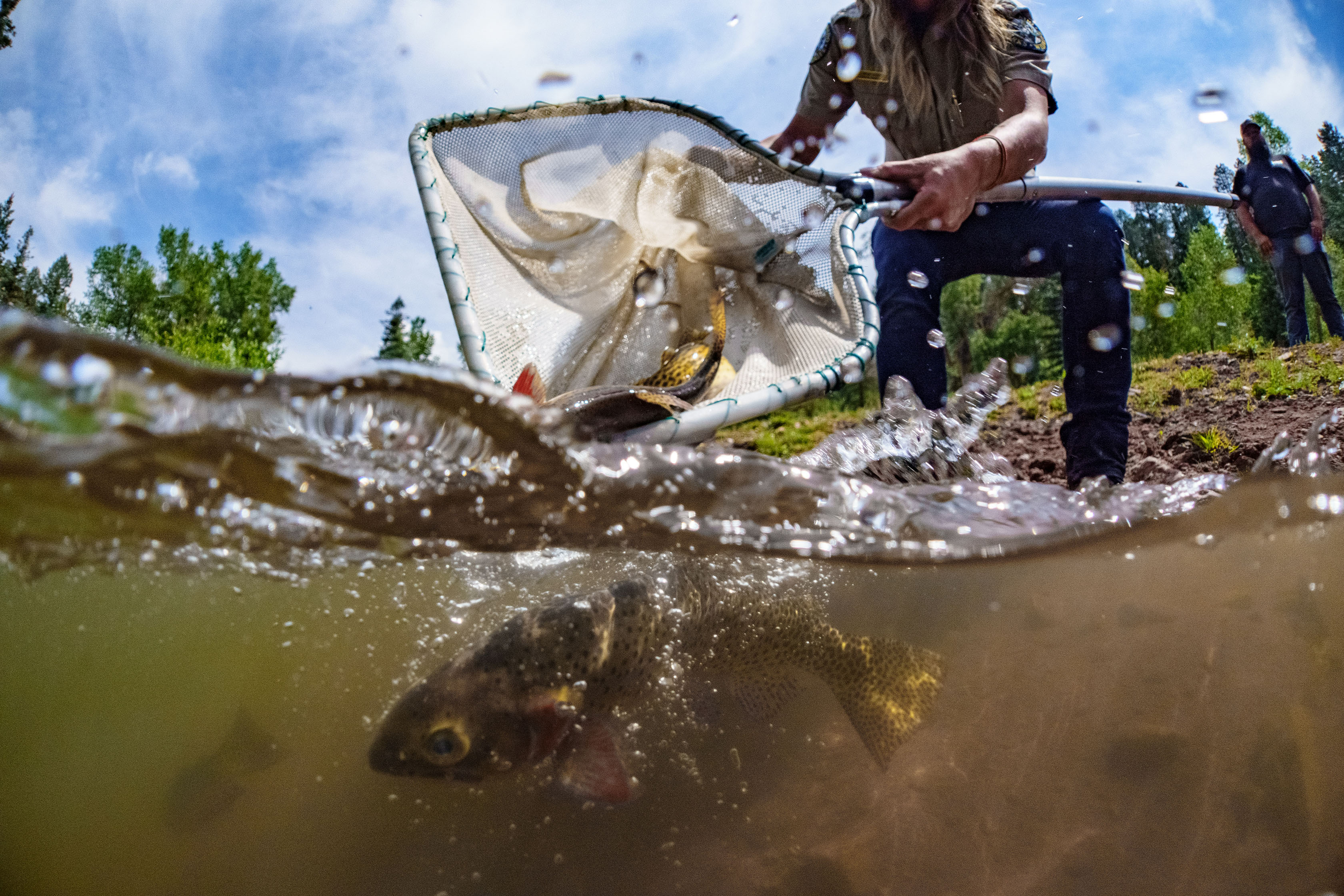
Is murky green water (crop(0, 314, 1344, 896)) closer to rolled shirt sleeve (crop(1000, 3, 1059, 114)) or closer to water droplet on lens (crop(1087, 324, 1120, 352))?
water droplet on lens (crop(1087, 324, 1120, 352))

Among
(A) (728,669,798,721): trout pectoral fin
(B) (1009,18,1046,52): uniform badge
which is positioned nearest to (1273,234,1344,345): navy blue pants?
(B) (1009,18,1046,52): uniform badge

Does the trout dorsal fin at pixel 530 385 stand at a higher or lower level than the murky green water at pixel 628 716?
higher

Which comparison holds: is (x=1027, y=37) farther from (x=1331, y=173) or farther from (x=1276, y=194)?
(x=1331, y=173)

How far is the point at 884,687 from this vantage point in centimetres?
176

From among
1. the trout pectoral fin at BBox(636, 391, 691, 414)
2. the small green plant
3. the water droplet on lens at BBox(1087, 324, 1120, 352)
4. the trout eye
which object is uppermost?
the water droplet on lens at BBox(1087, 324, 1120, 352)

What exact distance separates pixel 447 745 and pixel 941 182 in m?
2.48

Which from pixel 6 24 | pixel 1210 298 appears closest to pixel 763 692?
pixel 1210 298

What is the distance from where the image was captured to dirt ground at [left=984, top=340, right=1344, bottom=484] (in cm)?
342

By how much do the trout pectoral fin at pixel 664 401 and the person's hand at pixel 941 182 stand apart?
1.13m

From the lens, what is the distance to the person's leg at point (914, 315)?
3457 millimetres

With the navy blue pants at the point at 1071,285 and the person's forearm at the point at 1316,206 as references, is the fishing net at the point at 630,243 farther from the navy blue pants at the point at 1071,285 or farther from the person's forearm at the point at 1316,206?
the person's forearm at the point at 1316,206

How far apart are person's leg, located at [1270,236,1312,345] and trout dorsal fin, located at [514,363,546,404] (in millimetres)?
3567

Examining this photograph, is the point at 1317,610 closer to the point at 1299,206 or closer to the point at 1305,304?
the point at 1305,304

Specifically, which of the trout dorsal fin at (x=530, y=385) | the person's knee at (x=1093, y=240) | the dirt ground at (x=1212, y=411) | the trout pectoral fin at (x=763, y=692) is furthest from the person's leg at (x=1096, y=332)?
the trout dorsal fin at (x=530, y=385)
